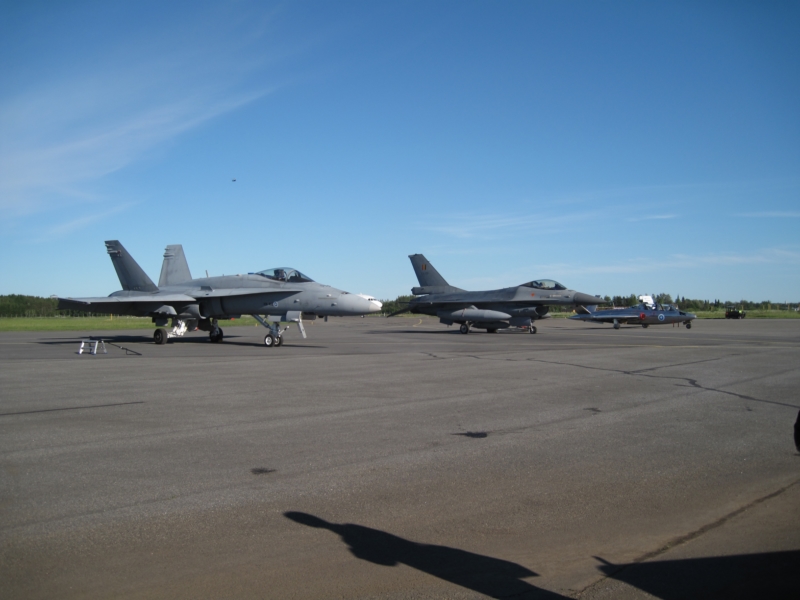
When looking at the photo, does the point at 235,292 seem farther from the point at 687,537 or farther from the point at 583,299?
the point at 687,537

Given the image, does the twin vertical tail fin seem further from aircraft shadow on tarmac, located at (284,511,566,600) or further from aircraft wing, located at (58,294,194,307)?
aircraft shadow on tarmac, located at (284,511,566,600)

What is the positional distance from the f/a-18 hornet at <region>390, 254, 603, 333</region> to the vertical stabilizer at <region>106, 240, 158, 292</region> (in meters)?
16.7

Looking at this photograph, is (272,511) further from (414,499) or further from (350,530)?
(414,499)

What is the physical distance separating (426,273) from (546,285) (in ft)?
26.6

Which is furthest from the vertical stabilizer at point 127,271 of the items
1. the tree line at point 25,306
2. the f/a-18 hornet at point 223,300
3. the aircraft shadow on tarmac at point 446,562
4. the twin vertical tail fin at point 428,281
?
the tree line at point 25,306

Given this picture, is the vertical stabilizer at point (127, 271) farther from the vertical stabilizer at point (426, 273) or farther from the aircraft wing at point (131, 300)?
the vertical stabilizer at point (426, 273)

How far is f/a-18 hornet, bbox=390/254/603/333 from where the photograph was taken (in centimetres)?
3456

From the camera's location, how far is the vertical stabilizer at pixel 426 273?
39.8m

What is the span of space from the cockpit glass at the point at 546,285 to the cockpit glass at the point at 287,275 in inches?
628

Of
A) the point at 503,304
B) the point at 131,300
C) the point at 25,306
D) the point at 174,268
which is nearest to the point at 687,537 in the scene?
the point at 131,300

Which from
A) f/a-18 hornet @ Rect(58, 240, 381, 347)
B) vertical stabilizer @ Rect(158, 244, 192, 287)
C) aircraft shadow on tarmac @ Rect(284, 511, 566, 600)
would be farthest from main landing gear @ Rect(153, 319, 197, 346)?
aircraft shadow on tarmac @ Rect(284, 511, 566, 600)

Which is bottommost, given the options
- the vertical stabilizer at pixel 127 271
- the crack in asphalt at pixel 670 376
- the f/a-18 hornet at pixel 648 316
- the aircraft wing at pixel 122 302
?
the crack in asphalt at pixel 670 376

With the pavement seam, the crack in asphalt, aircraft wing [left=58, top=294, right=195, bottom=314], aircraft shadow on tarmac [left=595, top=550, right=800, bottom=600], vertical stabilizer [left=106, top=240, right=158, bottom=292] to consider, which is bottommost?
aircraft shadow on tarmac [left=595, top=550, right=800, bottom=600]

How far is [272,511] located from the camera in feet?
15.4
